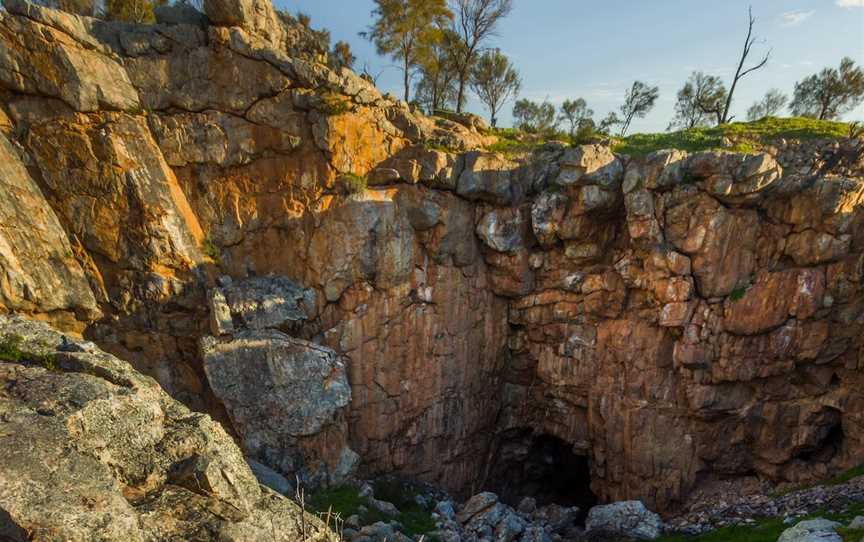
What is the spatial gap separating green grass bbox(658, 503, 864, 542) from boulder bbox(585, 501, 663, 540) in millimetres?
699

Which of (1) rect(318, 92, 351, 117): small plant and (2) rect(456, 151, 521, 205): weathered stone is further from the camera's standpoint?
(2) rect(456, 151, 521, 205): weathered stone

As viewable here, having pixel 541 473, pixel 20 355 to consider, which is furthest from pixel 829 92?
pixel 20 355

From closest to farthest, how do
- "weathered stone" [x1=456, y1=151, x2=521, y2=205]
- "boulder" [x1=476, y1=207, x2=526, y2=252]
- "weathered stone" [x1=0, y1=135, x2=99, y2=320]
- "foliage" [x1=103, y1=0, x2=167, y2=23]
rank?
"weathered stone" [x1=0, y1=135, x2=99, y2=320] < "weathered stone" [x1=456, y1=151, x2=521, y2=205] < "boulder" [x1=476, y1=207, x2=526, y2=252] < "foliage" [x1=103, y1=0, x2=167, y2=23]

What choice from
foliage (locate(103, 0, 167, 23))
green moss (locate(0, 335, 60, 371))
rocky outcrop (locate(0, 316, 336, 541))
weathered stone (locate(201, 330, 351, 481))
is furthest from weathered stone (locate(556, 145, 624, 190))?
foliage (locate(103, 0, 167, 23))

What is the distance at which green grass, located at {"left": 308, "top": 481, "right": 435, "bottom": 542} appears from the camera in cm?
1425

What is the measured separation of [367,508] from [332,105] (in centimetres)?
1474

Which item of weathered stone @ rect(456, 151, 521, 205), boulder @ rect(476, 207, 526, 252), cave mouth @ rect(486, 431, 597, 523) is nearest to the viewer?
weathered stone @ rect(456, 151, 521, 205)

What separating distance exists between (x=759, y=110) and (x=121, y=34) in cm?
4959

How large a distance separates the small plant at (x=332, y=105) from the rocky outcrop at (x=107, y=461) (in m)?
11.2

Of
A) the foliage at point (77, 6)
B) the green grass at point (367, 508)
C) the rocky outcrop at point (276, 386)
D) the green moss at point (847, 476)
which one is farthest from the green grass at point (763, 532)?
the foliage at point (77, 6)

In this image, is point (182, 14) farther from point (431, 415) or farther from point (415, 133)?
point (431, 415)

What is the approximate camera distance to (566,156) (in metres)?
19.5

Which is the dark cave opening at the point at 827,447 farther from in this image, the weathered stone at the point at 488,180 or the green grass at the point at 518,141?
the green grass at the point at 518,141

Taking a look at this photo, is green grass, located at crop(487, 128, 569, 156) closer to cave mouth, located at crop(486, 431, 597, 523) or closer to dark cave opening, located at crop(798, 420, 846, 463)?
cave mouth, located at crop(486, 431, 597, 523)
